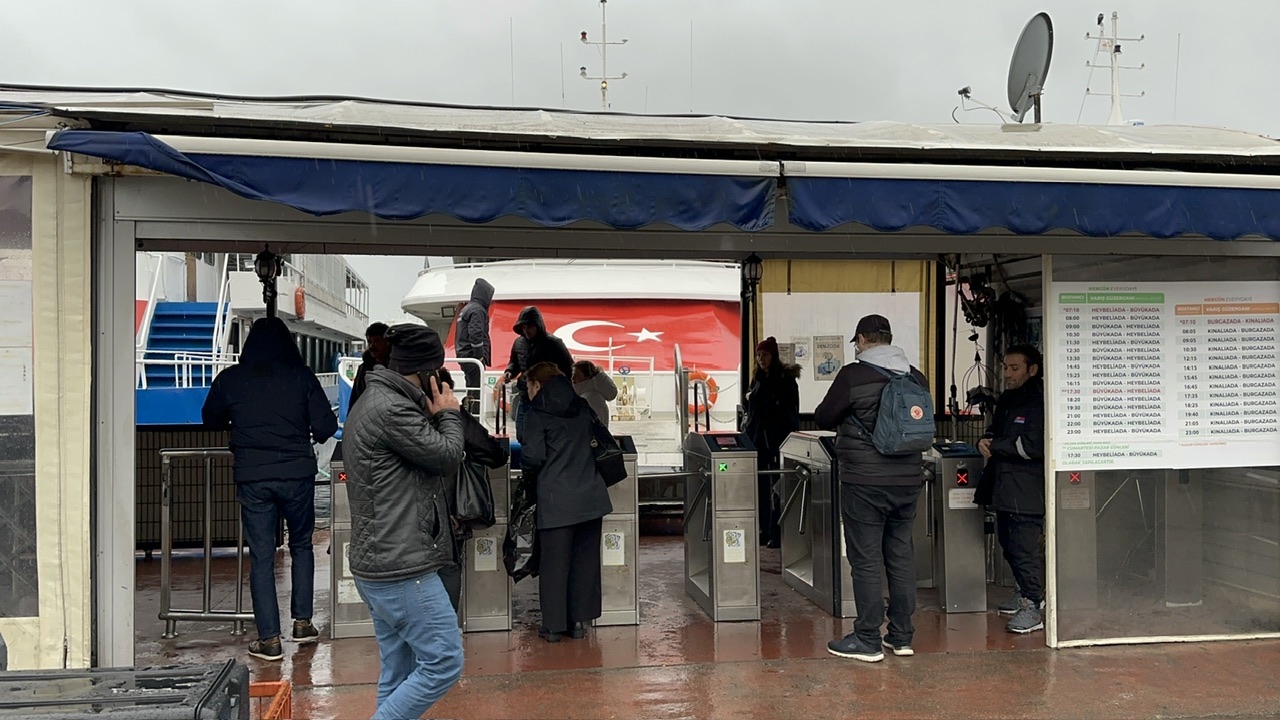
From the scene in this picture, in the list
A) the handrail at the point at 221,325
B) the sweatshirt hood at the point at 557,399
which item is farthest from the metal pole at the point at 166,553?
the handrail at the point at 221,325

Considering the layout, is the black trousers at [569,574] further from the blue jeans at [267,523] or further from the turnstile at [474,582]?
the blue jeans at [267,523]

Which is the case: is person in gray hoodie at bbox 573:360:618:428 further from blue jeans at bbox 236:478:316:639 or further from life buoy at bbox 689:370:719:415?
life buoy at bbox 689:370:719:415

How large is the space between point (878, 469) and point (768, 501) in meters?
4.06

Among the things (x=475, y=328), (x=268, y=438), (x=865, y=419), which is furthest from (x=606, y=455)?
(x=475, y=328)

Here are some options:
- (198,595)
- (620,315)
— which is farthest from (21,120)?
(620,315)

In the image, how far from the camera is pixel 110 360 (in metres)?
4.99

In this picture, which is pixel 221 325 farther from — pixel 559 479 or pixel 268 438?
pixel 559 479

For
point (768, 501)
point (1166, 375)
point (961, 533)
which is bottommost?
point (768, 501)

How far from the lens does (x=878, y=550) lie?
19.8 feet

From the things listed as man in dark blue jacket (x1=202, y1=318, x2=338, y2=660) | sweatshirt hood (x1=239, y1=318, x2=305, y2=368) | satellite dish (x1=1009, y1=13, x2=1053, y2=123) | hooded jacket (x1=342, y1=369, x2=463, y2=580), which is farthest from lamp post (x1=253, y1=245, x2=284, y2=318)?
satellite dish (x1=1009, y1=13, x2=1053, y2=123)

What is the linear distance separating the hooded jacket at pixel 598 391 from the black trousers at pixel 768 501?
1.93 metres

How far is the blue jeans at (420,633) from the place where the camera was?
400 centimetres

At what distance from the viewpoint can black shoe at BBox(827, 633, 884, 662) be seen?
19.8 feet

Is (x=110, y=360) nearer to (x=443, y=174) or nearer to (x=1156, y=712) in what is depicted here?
(x=443, y=174)
